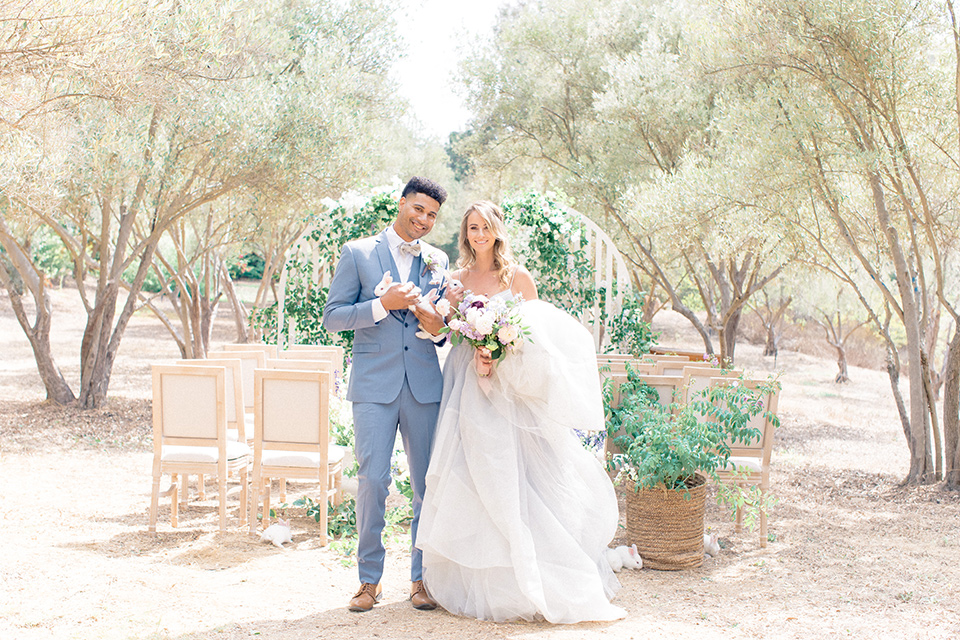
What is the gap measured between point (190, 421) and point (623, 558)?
8.66 feet

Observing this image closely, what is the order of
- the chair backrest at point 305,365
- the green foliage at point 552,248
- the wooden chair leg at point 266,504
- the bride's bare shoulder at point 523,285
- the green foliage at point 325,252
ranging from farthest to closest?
the green foliage at point 325,252 < the green foliage at point 552,248 < the chair backrest at point 305,365 < the wooden chair leg at point 266,504 < the bride's bare shoulder at point 523,285

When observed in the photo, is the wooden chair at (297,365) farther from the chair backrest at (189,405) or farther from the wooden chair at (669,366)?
the wooden chair at (669,366)

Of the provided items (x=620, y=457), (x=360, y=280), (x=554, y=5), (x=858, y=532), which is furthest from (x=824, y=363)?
(x=360, y=280)

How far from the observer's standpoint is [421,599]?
345cm

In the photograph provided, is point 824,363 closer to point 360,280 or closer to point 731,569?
point 731,569

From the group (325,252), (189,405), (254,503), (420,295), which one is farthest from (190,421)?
(325,252)

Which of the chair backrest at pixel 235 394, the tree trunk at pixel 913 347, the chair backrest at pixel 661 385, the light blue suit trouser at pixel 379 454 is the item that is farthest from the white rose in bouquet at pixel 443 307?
the tree trunk at pixel 913 347

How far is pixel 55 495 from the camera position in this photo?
5.84m

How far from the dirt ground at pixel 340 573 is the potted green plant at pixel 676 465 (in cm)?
18

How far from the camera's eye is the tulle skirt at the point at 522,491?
10.8 ft

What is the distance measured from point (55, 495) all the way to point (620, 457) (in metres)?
4.15

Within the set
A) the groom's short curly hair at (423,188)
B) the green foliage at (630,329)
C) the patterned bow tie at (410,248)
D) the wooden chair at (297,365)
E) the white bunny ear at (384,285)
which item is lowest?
the wooden chair at (297,365)

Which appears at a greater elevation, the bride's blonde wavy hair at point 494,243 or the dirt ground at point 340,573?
the bride's blonde wavy hair at point 494,243

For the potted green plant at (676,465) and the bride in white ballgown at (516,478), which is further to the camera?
the potted green plant at (676,465)
